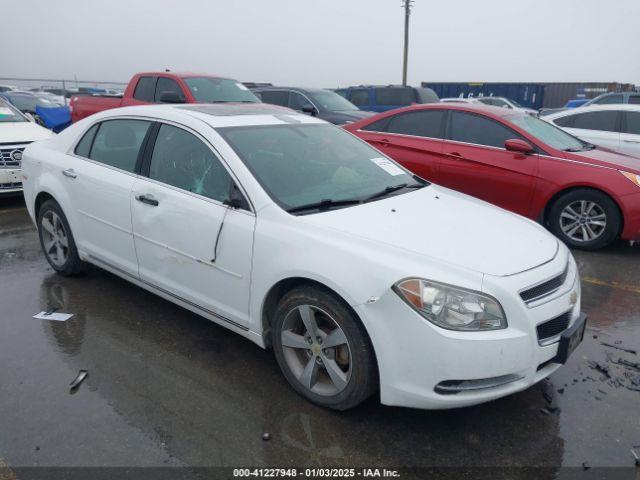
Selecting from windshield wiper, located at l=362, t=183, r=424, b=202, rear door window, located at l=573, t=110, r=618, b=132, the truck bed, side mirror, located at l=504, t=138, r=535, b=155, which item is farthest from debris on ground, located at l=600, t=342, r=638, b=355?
the truck bed

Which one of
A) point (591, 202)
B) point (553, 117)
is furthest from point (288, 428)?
point (553, 117)

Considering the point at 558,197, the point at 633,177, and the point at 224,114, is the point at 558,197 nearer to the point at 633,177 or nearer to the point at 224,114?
the point at 633,177

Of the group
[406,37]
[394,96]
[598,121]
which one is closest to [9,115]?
[598,121]

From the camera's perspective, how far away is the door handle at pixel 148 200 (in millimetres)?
3430

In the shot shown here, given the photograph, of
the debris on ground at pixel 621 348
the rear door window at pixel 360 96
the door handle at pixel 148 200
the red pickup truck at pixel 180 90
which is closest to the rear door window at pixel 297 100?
the red pickup truck at pixel 180 90

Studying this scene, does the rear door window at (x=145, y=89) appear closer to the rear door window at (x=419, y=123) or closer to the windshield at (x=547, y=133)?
the rear door window at (x=419, y=123)

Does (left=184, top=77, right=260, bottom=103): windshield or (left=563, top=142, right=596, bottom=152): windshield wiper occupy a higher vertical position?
(left=184, top=77, right=260, bottom=103): windshield

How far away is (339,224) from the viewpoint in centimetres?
278

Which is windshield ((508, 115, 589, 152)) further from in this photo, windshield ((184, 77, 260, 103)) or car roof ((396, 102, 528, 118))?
windshield ((184, 77, 260, 103))

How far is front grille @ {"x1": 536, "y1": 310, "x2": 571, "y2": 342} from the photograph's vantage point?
251 centimetres

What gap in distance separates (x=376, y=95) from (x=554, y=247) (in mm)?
14220

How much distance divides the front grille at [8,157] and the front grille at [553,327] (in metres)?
7.15

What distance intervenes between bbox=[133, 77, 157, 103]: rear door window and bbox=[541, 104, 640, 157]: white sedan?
21.8 ft

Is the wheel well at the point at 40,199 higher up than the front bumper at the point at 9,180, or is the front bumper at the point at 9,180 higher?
the wheel well at the point at 40,199
